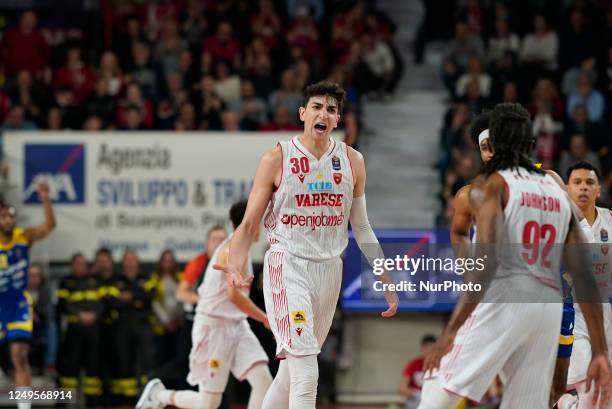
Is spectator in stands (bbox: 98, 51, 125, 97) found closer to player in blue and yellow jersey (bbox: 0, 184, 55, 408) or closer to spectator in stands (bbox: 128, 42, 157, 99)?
spectator in stands (bbox: 128, 42, 157, 99)

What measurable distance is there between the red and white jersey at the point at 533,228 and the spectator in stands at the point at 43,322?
9.87 meters

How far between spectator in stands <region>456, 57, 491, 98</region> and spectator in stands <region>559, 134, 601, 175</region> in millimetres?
1774

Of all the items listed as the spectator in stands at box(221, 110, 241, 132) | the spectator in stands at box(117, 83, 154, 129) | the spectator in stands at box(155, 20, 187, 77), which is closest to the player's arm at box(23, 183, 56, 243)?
the spectator in stands at box(117, 83, 154, 129)

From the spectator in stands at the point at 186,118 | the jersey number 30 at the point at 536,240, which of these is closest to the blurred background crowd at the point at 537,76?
the spectator in stands at the point at 186,118

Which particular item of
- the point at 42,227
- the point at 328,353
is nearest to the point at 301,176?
the point at 42,227

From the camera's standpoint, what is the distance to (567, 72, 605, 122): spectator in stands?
1755 cm

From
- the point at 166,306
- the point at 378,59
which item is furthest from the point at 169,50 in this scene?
the point at 166,306

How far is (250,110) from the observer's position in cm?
1694

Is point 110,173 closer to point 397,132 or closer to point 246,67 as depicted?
point 246,67

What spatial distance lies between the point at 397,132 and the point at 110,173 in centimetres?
539

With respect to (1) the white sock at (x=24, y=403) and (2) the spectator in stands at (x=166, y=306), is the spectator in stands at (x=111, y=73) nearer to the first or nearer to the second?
(2) the spectator in stands at (x=166, y=306)

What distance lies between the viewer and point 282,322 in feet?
25.2

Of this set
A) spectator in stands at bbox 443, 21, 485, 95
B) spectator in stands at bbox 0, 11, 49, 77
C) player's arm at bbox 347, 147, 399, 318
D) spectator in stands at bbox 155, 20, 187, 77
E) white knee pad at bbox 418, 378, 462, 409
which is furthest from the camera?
spectator in stands at bbox 443, 21, 485, 95

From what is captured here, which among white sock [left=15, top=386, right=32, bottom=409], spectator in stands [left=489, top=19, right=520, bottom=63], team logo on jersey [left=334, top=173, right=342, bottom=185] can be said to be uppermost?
spectator in stands [left=489, top=19, right=520, bottom=63]
